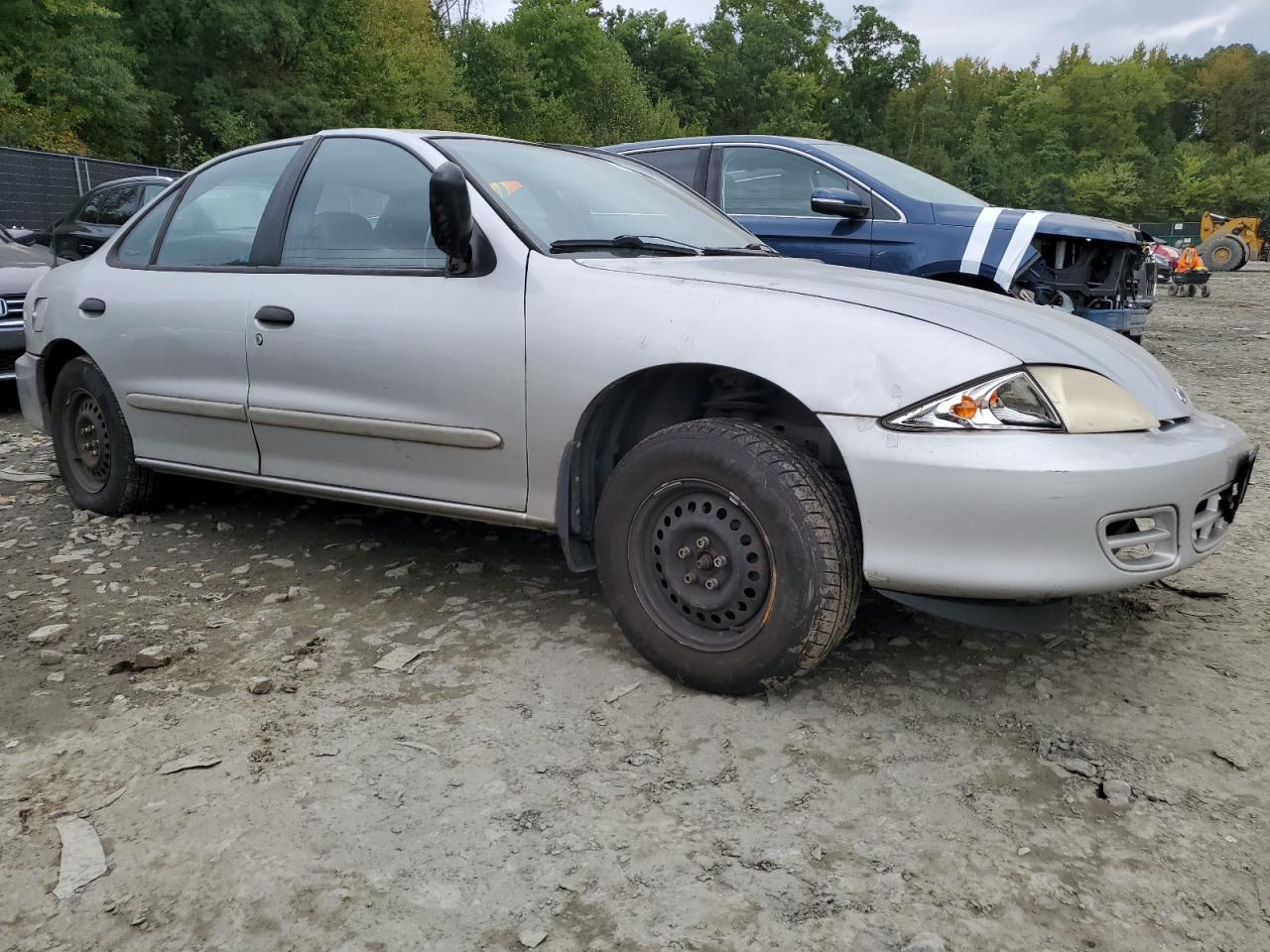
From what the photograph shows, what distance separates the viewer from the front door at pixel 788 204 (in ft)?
20.6

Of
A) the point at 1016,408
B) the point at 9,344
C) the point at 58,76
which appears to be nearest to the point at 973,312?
the point at 1016,408

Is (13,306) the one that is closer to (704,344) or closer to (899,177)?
(899,177)

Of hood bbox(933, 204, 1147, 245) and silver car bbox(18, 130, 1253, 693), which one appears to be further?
hood bbox(933, 204, 1147, 245)

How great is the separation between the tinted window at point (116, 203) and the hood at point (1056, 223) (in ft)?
26.2

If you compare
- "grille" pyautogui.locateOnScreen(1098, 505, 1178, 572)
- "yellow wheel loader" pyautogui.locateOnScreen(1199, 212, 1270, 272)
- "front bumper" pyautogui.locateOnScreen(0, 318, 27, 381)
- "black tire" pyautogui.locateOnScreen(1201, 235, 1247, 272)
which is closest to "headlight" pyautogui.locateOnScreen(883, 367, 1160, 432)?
"grille" pyautogui.locateOnScreen(1098, 505, 1178, 572)

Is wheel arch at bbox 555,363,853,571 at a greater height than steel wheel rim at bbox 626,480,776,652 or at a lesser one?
greater

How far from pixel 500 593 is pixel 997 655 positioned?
1.57 m

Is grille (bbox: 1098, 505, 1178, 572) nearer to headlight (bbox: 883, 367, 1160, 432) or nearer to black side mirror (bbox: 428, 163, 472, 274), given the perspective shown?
headlight (bbox: 883, 367, 1160, 432)

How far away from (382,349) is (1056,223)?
15.9 feet

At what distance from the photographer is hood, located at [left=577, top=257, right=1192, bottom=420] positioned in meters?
2.47

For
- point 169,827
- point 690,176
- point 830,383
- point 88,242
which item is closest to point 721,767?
point 830,383

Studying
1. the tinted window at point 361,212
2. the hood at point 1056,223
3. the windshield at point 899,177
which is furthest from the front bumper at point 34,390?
the hood at point 1056,223

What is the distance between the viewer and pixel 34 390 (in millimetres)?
4449

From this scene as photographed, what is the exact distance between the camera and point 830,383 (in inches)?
94.8
